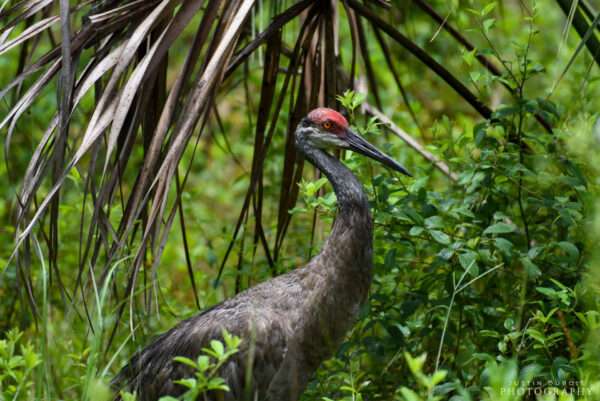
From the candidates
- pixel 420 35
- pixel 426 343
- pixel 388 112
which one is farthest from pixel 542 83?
pixel 426 343

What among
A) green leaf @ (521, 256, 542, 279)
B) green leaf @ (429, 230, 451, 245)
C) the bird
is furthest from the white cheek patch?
green leaf @ (521, 256, 542, 279)

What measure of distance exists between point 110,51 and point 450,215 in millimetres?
1416

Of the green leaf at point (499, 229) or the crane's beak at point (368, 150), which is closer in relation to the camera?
the green leaf at point (499, 229)

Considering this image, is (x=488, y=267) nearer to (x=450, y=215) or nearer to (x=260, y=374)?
(x=450, y=215)

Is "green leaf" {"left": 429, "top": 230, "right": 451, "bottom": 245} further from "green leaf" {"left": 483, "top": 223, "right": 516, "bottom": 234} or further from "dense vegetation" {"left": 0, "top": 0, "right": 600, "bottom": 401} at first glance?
"green leaf" {"left": 483, "top": 223, "right": 516, "bottom": 234}

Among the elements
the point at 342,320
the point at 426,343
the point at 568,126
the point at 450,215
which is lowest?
the point at 426,343

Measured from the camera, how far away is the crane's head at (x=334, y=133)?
143 inches

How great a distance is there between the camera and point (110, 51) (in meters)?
3.23

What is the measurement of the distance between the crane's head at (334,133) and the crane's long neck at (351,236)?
0.48 feet

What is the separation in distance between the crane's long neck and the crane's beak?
0.13 meters

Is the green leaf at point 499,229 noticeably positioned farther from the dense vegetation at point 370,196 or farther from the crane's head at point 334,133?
the crane's head at point 334,133

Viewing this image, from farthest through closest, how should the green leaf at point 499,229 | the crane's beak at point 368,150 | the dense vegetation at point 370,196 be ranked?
1. the crane's beak at point 368,150
2. the green leaf at point 499,229
3. the dense vegetation at point 370,196

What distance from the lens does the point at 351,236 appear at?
137 inches

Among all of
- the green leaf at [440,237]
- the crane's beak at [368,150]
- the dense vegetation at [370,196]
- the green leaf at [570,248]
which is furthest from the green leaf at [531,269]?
the crane's beak at [368,150]
